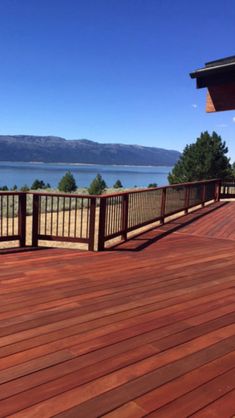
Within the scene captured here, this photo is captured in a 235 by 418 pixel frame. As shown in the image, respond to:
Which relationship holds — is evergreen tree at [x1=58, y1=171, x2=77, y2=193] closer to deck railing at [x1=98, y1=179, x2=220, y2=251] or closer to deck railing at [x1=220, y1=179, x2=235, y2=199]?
deck railing at [x1=220, y1=179, x2=235, y2=199]

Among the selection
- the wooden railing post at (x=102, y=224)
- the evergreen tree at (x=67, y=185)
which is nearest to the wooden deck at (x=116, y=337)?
the wooden railing post at (x=102, y=224)

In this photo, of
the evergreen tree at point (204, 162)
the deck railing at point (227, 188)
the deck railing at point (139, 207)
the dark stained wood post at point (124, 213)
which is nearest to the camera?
the deck railing at point (139, 207)

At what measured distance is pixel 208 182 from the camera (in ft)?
40.6

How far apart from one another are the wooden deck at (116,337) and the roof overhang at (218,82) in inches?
95.3

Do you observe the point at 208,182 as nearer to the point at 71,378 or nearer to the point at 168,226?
the point at 168,226

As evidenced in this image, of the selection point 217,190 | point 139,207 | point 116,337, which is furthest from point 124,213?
point 217,190

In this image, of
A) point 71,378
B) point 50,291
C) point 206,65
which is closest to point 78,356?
point 71,378

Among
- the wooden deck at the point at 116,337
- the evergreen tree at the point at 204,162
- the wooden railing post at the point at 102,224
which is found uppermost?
the evergreen tree at the point at 204,162

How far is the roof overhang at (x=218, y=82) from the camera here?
5.00 meters

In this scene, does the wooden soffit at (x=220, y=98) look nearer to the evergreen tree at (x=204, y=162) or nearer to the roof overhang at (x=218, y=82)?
the roof overhang at (x=218, y=82)

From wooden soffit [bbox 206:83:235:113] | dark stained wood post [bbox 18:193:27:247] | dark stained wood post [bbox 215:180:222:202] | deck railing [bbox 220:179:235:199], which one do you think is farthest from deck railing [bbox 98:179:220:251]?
deck railing [bbox 220:179:235:199]

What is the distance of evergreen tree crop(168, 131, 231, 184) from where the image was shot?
18125 millimetres

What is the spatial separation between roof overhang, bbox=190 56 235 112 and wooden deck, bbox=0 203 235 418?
95.3 inches

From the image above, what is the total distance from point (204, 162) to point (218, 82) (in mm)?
13142
